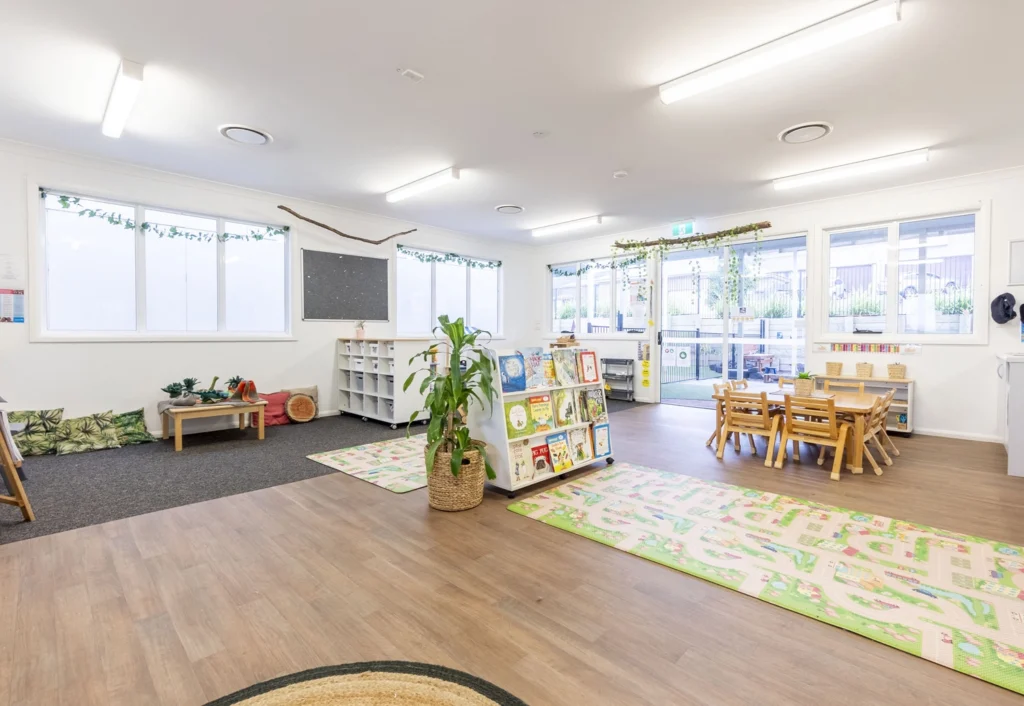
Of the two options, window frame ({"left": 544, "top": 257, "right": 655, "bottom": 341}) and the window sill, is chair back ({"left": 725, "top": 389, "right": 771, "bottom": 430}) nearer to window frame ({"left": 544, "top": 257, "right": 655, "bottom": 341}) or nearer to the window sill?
window frame ({"left": 544, "top": 257, "right": 655, "bottom": 341})

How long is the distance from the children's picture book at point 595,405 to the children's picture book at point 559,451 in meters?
0.38

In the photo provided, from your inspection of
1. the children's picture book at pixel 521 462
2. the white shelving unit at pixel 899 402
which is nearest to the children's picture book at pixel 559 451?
the children's picture book at pixel 521 462

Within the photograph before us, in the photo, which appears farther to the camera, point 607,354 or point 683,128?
point 607,354

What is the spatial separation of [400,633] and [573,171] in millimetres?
4675

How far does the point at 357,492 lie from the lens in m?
3.56

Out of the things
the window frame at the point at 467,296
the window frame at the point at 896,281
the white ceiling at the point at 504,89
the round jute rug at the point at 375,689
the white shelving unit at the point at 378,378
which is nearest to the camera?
the round jute rug at the point at 375,689

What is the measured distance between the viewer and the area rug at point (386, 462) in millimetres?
3795

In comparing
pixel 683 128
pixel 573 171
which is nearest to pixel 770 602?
pixel 683 128

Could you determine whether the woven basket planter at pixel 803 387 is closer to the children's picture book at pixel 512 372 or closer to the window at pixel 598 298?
the children's picture book at pixel 512 372

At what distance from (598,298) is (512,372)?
19.1ft

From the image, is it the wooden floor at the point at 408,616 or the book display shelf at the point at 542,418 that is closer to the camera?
the wooden floor at the point at 408,616

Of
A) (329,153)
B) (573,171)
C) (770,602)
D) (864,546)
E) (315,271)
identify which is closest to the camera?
(770,602)

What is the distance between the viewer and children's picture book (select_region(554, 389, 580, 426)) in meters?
3.87

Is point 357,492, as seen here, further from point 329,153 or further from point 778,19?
point 778,19
